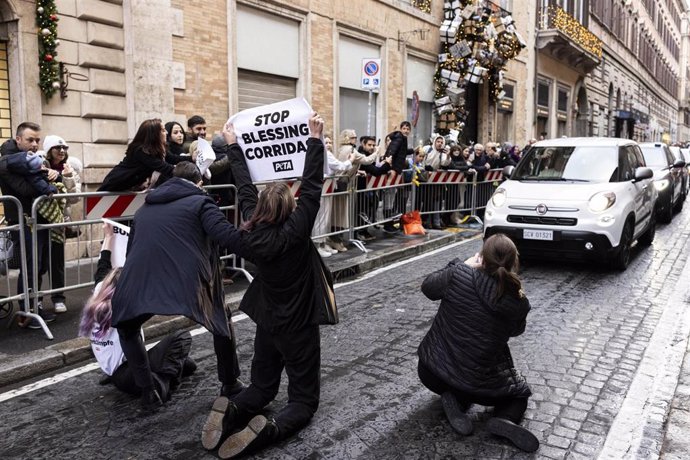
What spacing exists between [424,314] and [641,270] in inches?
158

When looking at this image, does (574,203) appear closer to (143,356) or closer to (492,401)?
(492,401)

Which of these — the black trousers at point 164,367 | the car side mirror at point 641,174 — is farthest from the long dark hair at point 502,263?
the car side mirror at point 641,174

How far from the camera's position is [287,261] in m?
3.63

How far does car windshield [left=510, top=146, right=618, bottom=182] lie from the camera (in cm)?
896

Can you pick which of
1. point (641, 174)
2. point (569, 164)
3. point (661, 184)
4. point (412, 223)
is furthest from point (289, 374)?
point (661, 184)

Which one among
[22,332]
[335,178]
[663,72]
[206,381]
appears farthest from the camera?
[663,72]

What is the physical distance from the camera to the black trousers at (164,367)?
4.30 m

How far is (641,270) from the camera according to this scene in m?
8.83

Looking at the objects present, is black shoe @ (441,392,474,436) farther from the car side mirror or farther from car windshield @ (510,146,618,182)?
the car side mirror

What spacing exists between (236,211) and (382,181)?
359cm

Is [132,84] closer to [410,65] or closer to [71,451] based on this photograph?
[71,451]

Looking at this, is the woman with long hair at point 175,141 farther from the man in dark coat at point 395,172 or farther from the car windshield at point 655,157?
the car windshield at point 655,157

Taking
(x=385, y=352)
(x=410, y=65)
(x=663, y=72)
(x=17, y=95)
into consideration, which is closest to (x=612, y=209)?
(x=385, y=352)

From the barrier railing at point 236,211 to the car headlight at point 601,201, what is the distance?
328cm
